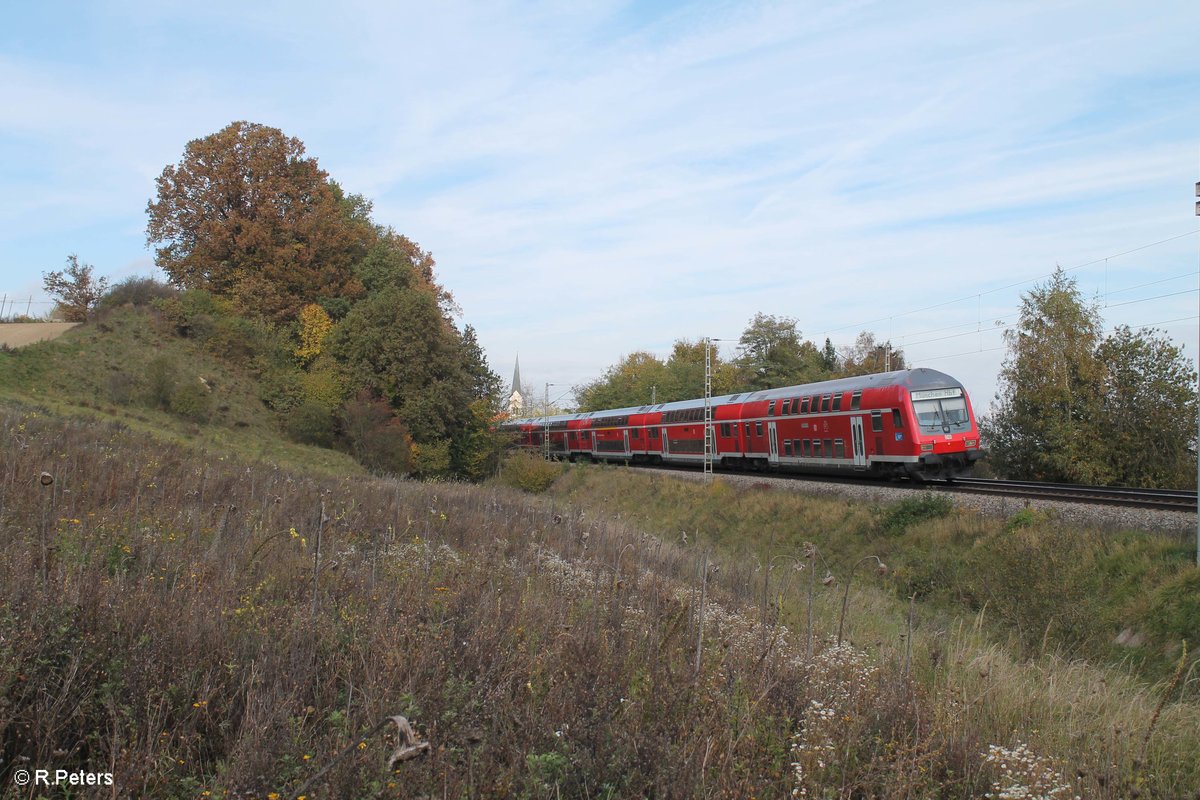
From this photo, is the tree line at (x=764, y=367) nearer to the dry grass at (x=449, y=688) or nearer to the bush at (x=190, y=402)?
the bush at (x=190, y=402)

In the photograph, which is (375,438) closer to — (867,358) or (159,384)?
(159,384)

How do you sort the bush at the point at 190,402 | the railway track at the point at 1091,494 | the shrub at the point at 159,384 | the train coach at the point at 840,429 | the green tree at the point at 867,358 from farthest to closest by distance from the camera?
the green tree at the point at 867,358 → the shrub at the point at 159,384 → the bush at the point at 190,402 → the train coach at the point at 840,429 → the railway track at the point at 1091,494

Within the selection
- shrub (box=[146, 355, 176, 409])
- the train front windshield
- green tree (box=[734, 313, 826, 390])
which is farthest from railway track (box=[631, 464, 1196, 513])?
green tree (box=[734, 313, 826, 390])

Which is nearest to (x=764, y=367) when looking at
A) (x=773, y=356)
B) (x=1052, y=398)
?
(x=773, y=356)

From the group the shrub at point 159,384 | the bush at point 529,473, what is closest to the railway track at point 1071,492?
the bush at point 529,473

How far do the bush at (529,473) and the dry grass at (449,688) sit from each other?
1440 inches

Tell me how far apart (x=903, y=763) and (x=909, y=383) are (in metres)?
21.4

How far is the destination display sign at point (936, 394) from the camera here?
2381 centimetres

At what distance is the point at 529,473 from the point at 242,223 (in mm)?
22096

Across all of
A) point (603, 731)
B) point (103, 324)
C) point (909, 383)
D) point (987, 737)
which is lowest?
point (987, 737)

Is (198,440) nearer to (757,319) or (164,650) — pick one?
(164,650)

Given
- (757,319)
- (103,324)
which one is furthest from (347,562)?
(757,319)

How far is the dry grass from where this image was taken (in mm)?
3527

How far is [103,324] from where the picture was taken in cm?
4197
